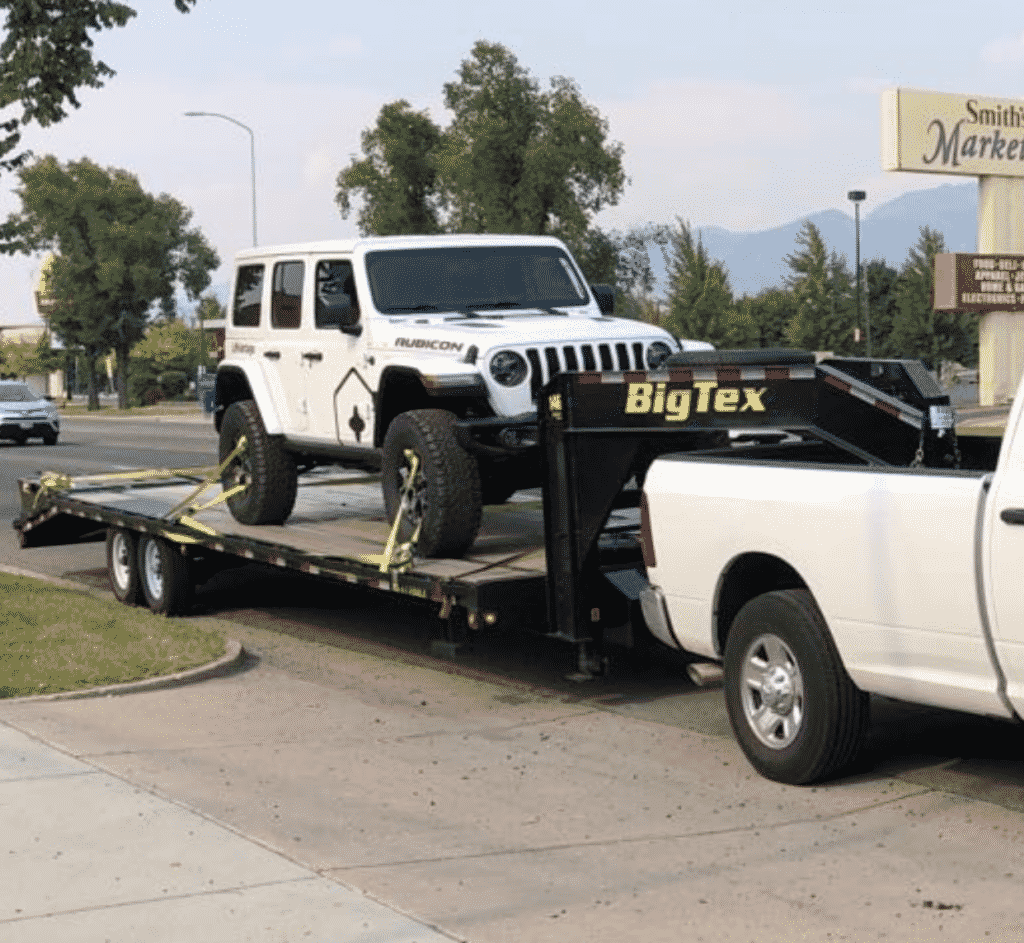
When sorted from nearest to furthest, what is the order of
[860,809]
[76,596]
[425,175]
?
[860,809] < [76,596] < [425,175]

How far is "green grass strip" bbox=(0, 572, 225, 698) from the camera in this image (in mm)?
10633

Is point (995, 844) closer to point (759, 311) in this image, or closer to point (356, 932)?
point (356, 932)

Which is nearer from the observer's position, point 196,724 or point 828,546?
point 828,546

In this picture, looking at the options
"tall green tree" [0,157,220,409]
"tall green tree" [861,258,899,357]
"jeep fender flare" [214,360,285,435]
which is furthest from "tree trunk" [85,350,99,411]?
"jeep fender flare" [214,360,285,435]

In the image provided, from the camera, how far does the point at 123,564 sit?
1430 cm

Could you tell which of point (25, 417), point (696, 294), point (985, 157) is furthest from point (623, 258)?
point (25, 417)

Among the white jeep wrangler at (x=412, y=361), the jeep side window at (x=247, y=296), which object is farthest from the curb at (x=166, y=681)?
the jeep side window at (x=247, y=296)

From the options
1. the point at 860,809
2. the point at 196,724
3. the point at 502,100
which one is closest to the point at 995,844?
the point at 860,809

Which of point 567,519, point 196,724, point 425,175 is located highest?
point 425,175

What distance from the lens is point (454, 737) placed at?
30.0 feet

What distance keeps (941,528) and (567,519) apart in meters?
2.73

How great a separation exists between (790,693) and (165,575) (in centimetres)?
675

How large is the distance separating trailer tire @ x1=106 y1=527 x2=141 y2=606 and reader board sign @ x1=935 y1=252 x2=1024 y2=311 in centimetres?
3900

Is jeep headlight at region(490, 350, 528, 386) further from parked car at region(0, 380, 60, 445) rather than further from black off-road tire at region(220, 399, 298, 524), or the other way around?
parked car at region(0, 380, 60, 445)
